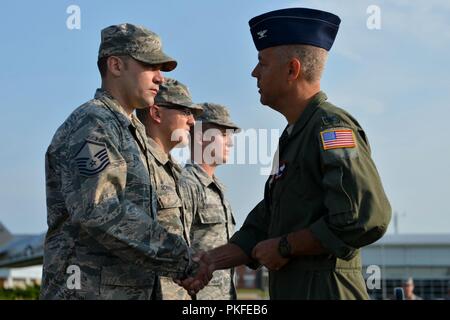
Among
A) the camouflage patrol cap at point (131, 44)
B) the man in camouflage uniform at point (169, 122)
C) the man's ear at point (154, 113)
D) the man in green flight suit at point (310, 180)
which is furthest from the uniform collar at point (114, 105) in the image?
the man's ear at point (154, 113)

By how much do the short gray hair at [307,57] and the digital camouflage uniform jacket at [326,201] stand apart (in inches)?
4.5

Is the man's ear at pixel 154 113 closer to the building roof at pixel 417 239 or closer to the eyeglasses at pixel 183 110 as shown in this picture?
the eyeglasses at pixel 183 110

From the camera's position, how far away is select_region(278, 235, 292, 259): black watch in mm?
3697

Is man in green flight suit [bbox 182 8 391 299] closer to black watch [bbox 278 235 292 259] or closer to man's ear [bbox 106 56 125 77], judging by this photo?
black watch [bbox 278 235 292 259]

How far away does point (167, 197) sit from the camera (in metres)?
4.86

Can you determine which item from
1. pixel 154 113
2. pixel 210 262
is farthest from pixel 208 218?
pixel 210 262

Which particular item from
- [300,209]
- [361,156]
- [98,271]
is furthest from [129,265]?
[361,156]

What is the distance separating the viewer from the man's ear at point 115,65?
4.63 metres

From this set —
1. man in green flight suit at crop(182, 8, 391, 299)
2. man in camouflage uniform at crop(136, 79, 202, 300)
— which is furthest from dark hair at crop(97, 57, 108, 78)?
man in green flight suit at crop(182, 8, 391, 299)

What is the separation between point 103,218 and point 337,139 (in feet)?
4.15

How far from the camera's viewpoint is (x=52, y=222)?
4.29 m

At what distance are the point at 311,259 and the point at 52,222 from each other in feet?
4.81

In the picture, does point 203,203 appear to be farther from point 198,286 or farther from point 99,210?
point 99,210

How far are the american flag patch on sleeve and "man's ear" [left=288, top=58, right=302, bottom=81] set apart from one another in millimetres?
419
